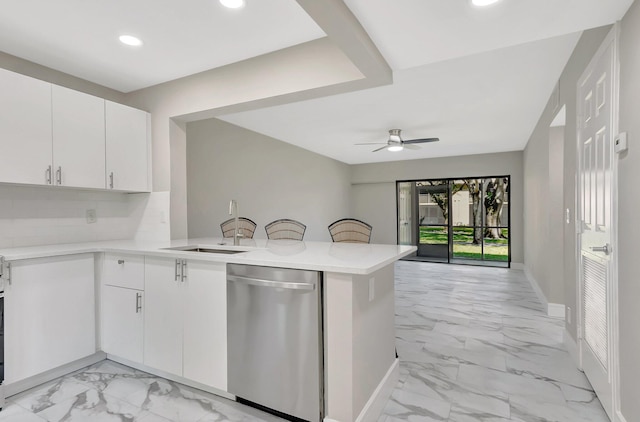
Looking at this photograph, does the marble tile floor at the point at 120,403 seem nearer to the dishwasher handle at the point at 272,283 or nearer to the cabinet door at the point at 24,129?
the dishwasher handle at the point at 272,283

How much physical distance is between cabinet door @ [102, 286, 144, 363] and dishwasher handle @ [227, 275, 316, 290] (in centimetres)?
96

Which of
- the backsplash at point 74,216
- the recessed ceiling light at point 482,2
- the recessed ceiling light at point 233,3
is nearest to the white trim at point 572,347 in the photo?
the recessed ceiling light at point 482,2

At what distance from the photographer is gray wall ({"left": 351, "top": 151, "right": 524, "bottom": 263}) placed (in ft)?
22.8

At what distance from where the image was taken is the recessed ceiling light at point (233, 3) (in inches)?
76.9

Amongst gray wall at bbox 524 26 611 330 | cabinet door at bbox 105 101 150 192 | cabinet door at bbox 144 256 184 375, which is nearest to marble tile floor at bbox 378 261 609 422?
gray wall at bbox 524 26 611 330

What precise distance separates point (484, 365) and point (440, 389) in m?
0.58

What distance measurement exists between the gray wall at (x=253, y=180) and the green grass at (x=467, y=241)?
2862 millimetres

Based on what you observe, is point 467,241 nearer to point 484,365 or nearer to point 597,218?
point 484,365

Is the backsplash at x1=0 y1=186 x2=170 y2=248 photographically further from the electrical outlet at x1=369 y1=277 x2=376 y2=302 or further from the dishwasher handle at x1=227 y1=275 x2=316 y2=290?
the electrical outlet at x1=369 y1=277 x2=376 y2=302

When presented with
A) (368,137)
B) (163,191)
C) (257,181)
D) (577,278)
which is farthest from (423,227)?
(163,191)

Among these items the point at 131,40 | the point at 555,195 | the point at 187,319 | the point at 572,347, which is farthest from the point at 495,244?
the point at 131,40

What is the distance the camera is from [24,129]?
240 cm

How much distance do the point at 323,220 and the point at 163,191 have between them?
436cm

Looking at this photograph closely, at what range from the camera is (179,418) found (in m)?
1.90
